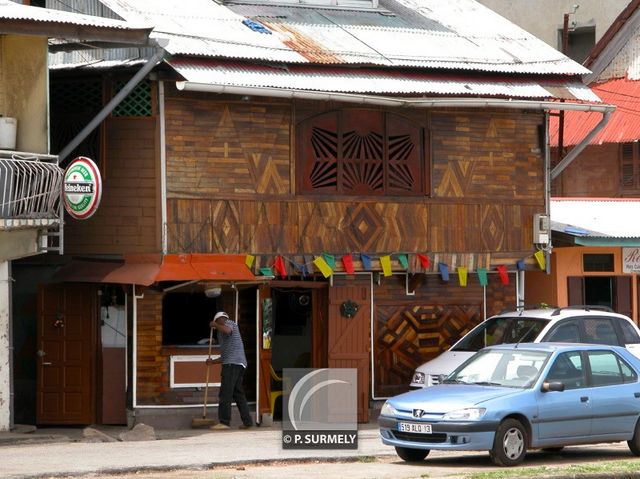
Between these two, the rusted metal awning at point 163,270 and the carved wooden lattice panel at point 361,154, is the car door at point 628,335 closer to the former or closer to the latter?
the carved wooden lattice panel at point 361,154

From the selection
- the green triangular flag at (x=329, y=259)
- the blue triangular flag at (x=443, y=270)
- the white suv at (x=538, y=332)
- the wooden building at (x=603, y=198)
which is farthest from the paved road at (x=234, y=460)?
the wooden building at (x=603, y=198)

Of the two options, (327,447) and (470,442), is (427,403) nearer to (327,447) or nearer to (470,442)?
(470,442)

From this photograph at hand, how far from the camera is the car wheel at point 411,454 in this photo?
16.2m

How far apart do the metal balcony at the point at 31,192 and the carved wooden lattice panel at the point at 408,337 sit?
19.4 feet

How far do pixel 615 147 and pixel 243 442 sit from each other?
14.4m

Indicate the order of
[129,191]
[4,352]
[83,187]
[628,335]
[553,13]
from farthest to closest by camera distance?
[553,13] → [628,335] → [129,191] → [4,352] → [83,187]

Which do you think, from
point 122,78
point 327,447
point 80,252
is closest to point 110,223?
point 80,252

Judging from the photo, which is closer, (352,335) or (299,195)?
(299,195)

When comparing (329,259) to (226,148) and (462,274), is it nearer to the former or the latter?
(226,148)

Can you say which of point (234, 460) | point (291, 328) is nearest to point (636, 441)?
point (234, 460)

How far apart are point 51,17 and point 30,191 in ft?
7.09

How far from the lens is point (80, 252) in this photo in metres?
20.9

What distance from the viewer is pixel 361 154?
21.9 metres

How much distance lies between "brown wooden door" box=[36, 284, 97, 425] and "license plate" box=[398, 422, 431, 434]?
6675 millimetres
